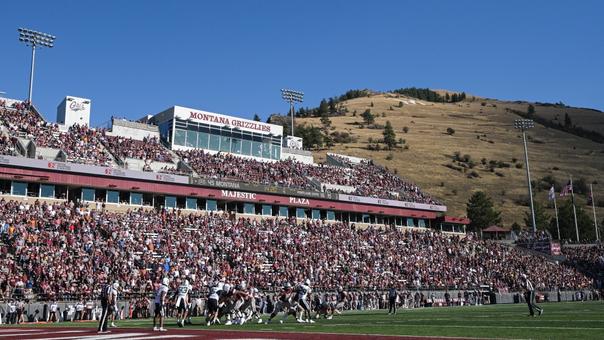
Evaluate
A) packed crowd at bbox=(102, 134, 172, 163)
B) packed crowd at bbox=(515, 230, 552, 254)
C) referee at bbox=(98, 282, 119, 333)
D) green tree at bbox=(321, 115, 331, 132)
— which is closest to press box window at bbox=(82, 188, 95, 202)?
packed crowd at bbox=(102, 134, 172, 163)

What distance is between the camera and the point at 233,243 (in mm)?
45969

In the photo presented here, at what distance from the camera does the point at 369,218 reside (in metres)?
65.5

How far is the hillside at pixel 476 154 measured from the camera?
397 feet

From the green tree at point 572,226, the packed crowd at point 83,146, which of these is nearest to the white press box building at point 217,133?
the packed crowd at point 83,146

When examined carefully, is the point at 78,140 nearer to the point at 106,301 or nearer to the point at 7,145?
the point at 7,145

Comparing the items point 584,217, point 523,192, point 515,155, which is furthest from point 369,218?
point 515,155

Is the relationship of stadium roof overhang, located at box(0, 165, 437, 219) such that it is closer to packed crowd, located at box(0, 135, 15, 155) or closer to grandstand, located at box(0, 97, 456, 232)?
grandstand, located at box(0, 97, 456, 232)

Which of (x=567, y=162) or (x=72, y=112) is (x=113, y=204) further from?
(x=567, y=162)

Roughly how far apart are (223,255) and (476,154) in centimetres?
11675

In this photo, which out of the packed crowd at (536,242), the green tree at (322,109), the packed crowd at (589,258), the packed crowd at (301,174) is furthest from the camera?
the green tree at (322,109)

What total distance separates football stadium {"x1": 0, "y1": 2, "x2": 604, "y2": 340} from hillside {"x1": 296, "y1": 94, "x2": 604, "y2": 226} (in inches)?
1632

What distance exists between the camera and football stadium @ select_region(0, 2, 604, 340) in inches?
1084

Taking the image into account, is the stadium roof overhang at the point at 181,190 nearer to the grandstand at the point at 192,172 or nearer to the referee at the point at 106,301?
the grandstand at the point at 192,172

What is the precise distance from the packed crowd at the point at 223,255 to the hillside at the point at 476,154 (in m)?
46.8
